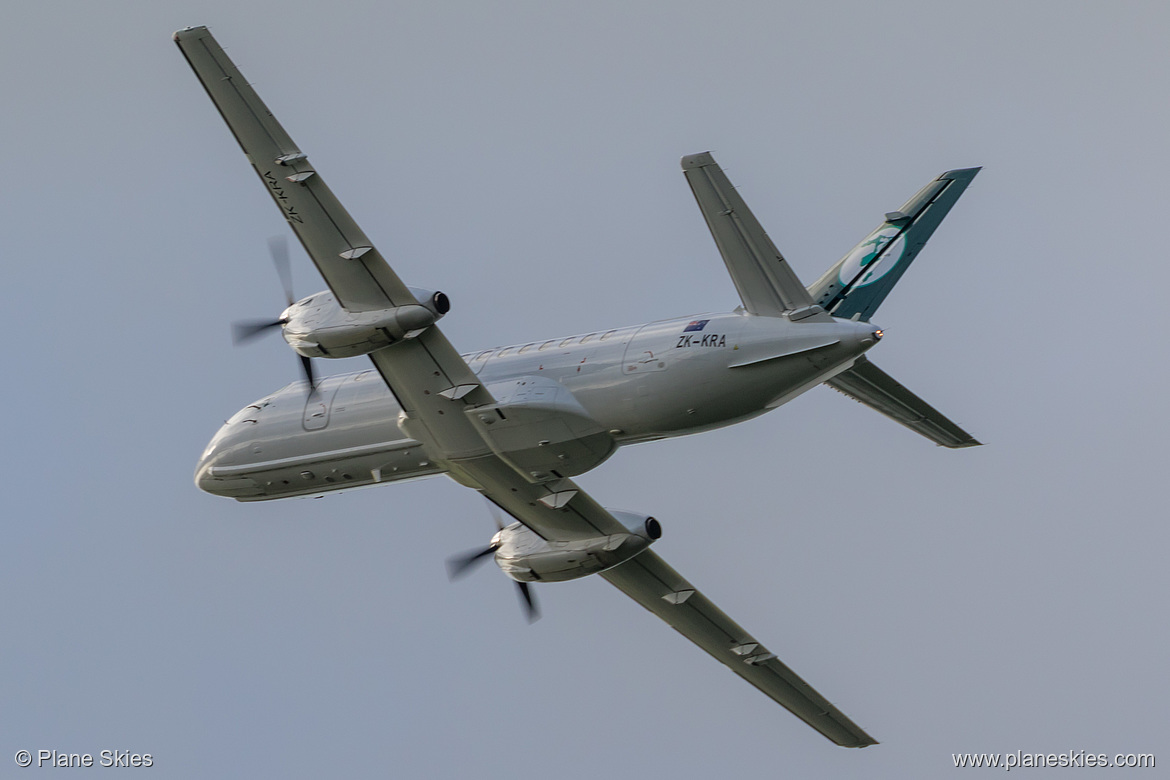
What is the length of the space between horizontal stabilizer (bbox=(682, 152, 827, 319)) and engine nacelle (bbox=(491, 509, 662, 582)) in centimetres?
648

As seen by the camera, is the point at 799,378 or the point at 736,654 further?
the point at 736,654

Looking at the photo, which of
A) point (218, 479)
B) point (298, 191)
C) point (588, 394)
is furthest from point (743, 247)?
point (218, 479)

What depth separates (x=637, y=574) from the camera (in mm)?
35344

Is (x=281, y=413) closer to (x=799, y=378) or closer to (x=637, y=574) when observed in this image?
(x=637, y=574)

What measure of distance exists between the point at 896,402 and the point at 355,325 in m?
10.9

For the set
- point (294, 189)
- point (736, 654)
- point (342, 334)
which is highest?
point (294, 189)

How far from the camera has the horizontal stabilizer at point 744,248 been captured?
26922 mm

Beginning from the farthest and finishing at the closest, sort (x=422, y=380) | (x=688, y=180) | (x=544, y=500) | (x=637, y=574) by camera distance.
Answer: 1. (x=637, y=574)
2. (x=544, y=500)
3. (x=422, y=380)
4. (x=688, y=180)

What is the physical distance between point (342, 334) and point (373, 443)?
436cm

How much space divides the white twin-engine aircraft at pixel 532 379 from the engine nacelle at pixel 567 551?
0.13 ft

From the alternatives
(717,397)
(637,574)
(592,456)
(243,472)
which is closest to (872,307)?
(717,397)

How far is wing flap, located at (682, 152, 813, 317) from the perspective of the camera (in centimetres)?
2692

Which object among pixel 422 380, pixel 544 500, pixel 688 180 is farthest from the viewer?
pixel 544 500

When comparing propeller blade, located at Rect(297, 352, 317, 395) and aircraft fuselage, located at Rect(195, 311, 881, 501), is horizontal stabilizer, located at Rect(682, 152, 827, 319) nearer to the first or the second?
aircraft fuselage, located at Rect(195, 311, 881, 501)
